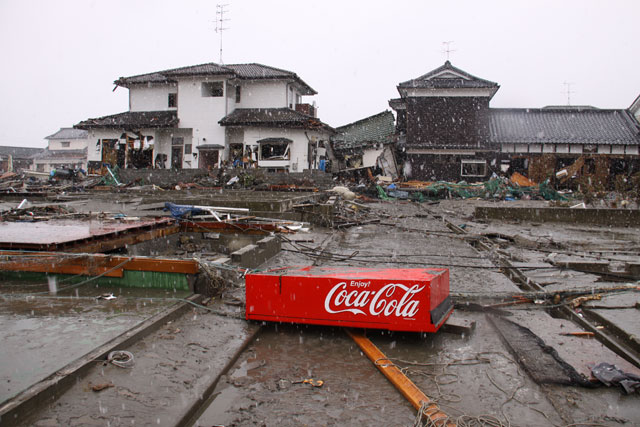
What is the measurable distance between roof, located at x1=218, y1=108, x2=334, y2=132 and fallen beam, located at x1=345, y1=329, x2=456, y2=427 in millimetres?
25767

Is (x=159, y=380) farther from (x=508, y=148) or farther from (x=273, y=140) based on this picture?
(x=508, y=148)

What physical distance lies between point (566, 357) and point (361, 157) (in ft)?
102

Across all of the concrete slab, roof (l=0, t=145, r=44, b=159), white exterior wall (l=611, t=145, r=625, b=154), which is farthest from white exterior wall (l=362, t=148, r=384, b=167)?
roof (l=0, t=145, r=44, b=159)

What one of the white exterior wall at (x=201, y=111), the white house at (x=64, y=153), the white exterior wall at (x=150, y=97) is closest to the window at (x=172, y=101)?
the white exterior wall at (x=150, y=97)

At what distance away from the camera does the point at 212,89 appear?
104 feet

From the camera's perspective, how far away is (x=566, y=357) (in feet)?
15.3

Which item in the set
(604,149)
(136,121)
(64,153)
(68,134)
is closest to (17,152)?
(68,134)

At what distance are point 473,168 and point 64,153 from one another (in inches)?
2060

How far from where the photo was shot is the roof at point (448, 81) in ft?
98.3

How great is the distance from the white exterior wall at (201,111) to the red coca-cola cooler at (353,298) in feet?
89.1

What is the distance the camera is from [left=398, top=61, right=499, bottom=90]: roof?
2995 centimetres

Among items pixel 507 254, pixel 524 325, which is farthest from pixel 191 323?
pixel 507 254

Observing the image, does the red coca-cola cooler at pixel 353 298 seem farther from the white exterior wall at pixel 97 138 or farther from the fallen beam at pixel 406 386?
the white exterior wall at pixel 97 138

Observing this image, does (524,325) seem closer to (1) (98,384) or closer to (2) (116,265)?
(1) (98,384)
